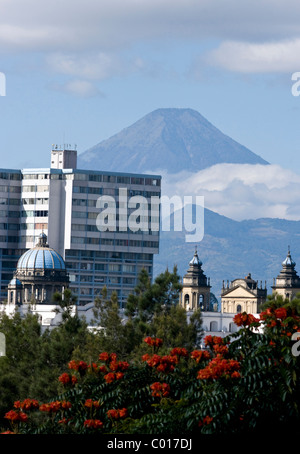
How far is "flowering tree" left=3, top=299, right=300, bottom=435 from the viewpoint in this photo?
28.3 meters

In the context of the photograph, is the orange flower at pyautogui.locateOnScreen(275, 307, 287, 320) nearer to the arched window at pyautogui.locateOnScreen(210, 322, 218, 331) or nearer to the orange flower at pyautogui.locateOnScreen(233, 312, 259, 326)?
the orange flower at pyautogui.locateOnScreen(233, 312, 259, 326)

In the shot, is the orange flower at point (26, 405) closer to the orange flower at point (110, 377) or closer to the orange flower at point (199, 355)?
the orange flower at point (110, 377)

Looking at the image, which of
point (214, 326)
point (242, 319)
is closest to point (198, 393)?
point (242, 319)

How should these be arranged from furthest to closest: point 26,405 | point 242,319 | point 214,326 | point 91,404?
point 214,326, point 26,405, point 91,404, point 242,319

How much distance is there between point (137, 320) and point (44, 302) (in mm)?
137320

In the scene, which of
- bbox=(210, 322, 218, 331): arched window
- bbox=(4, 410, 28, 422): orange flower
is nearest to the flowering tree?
bbox=(4, 410, 28, 422): orange flower

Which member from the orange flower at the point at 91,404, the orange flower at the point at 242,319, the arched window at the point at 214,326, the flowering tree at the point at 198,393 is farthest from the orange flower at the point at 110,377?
the arched window at the point at 214,326

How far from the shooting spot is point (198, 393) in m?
29.9

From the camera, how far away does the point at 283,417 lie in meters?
28.4

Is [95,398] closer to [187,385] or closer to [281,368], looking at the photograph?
[187,385]

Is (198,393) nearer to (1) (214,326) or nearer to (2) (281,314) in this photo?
(2) (281,314)

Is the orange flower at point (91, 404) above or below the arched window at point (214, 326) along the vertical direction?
below

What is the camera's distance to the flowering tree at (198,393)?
28297 mm
